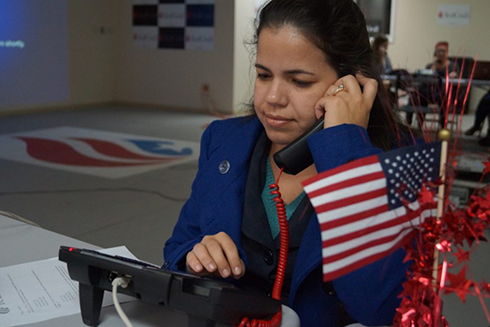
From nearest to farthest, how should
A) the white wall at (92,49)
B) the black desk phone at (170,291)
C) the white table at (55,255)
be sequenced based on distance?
1. the black desk phone at (170,291)
2. the white table at (55,255)
3. the white wall at (92,49)

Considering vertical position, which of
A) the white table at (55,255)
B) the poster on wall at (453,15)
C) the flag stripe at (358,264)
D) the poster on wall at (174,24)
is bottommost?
the white table at (55,255)

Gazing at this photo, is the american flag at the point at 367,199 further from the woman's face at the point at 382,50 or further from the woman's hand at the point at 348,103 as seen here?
the woman's face at the point at 382,50

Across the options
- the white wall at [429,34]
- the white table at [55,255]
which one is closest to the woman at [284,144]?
the white table at [55,255]

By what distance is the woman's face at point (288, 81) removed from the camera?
104cm

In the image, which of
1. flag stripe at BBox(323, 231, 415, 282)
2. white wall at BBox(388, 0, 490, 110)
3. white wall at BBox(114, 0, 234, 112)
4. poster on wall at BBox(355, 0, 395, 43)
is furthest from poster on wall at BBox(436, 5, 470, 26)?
flag stripe at BBox(323, 231, 415, 282)

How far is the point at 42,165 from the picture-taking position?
453 centimetres

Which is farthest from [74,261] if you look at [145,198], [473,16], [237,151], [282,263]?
[473,16]

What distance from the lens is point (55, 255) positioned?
107 cm

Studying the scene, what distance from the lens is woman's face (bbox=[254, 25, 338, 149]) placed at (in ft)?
3.42

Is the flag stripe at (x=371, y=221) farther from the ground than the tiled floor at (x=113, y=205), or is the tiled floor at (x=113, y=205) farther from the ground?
the flag stripe at (x=371, y=221)

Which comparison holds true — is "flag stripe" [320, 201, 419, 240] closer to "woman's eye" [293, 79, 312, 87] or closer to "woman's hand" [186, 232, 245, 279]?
"woman's hand" [186, 232, 245, 279]

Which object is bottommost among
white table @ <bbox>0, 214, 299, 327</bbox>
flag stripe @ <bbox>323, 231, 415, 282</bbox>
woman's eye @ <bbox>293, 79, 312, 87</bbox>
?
white table @ <bbox>0, 214, 299, 327</bbox>

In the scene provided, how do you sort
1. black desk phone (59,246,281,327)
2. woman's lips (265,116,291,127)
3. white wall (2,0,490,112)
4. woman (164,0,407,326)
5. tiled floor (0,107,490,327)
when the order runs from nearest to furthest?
1. black desk phone (59,246,281,327)
2. woman (164,0,407,326)
3. woman's lips (265,116,291,127)
4. tiled floor (0,107,490,327)
5. white wall (2,0,490,112)

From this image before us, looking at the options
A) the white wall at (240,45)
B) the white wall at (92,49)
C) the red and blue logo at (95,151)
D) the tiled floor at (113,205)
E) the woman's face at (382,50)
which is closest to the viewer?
the tiled floor at (113,205)
